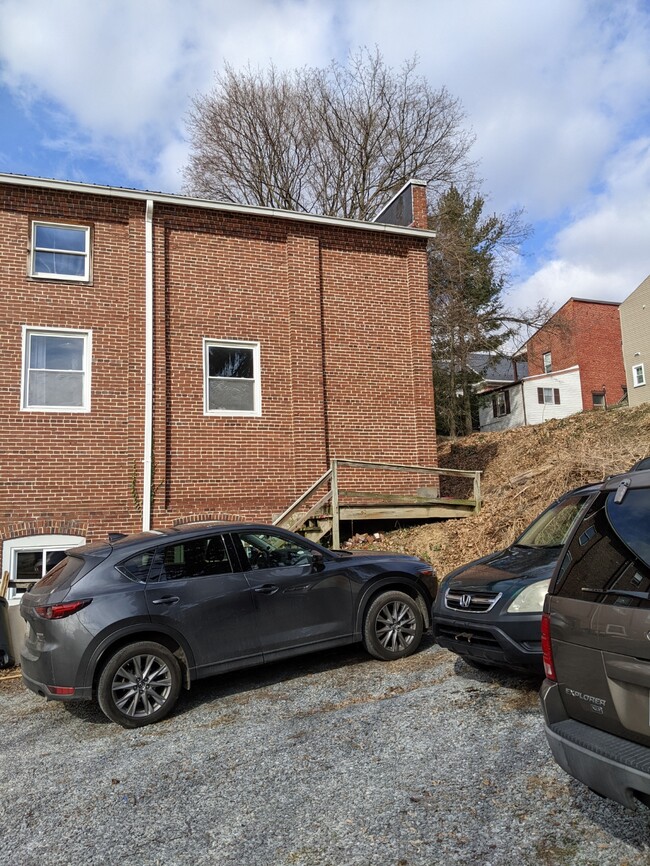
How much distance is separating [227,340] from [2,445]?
4358 millimetres

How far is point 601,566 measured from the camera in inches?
123

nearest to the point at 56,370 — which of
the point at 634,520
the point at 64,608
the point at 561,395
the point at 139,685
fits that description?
the point at 64,608

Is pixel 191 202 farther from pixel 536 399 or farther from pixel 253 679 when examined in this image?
pixel 536 399

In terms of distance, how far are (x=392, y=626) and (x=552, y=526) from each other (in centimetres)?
195

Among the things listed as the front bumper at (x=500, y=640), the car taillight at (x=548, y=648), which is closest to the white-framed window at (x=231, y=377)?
the front bumper at (x=500, y=640)

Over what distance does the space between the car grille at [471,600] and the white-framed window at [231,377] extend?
23.8 feet

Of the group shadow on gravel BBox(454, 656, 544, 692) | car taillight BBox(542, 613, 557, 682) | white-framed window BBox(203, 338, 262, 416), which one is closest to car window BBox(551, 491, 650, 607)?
car taillight BBox(542, 613, 557, 682)

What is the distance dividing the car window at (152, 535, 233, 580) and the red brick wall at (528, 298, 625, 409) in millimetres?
34651

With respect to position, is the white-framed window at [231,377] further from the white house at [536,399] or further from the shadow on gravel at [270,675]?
the white house at [536,399]

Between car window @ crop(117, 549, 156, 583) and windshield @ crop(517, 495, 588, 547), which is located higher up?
windshield @ crop(517, 495, 588, 547)

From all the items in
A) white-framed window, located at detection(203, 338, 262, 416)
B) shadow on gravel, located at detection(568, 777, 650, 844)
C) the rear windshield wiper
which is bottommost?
shadow on gravel, located at detection(568, 777, 650, 844)

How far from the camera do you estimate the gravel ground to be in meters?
3.40

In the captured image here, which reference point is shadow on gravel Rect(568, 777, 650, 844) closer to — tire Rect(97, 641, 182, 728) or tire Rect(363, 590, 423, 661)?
tire Rect(363, 590, 423, 661)

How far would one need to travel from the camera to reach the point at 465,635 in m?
5.68
